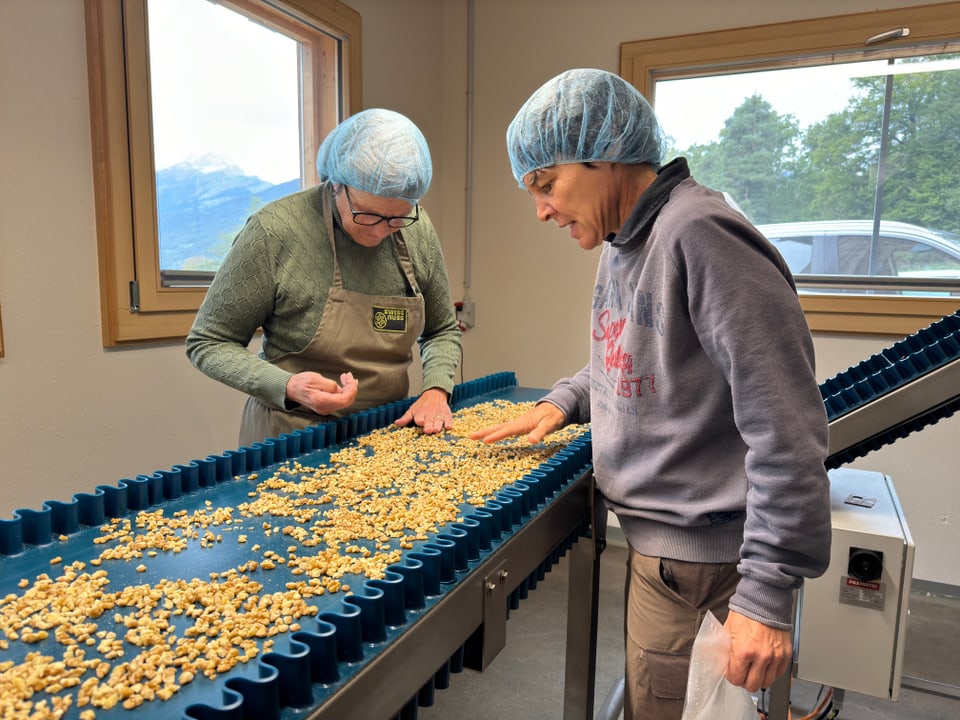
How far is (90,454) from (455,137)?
2.35m

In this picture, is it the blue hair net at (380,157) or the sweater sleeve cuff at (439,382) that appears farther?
the sweater sleeve cuff at (439,382)

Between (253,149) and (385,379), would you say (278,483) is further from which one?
(253,149)

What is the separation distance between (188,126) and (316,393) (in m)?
1.36

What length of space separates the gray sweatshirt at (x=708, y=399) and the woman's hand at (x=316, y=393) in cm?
53

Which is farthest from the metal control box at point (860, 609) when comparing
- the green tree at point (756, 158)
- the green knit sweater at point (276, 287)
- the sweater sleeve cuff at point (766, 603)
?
the green tree at point (756, 158)

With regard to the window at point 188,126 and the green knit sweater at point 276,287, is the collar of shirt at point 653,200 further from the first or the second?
the window at point 188,126

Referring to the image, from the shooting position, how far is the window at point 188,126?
1.80 meters

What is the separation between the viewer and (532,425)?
1.35 metres

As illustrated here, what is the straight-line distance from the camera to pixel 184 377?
2.10m

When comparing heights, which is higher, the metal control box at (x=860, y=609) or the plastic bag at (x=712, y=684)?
the plastic bag at (x=712, y=684)

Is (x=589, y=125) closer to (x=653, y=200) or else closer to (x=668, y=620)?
(x=653, y=200)

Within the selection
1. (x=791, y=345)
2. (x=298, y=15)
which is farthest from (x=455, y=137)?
(x=791, y=345)

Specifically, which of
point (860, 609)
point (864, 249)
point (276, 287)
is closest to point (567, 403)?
point (276, 287)

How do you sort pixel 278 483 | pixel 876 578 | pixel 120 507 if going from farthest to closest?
pixel 876 578
pixel 278 483
pixel 120 507
